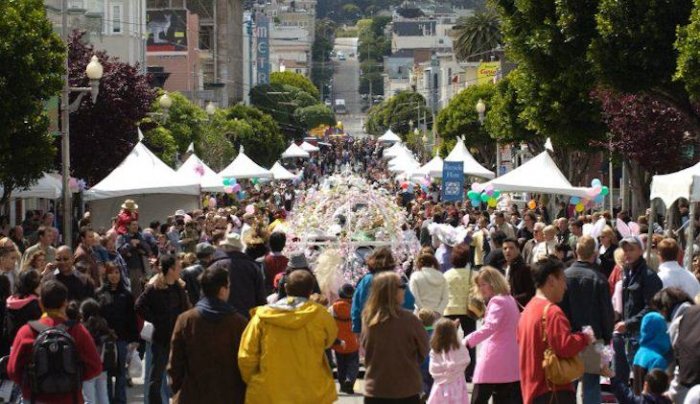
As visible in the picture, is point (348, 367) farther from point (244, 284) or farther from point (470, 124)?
point (470, 124)

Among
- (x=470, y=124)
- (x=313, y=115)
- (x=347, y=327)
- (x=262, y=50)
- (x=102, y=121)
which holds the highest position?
(x=262, y=50)

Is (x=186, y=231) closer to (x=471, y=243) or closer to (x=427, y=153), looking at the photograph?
(x=471, y=243)

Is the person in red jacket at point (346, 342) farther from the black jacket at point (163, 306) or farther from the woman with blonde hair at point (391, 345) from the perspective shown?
the woman with blonde hair at point (391, 345)

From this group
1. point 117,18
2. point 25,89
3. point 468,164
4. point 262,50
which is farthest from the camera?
point 262,50

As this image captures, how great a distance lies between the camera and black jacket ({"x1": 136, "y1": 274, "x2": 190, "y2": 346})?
13547mm

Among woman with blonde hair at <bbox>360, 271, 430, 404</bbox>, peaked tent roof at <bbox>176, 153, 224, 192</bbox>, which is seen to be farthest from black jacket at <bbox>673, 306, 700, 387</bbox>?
peaked tent roof at <bbox>176, 153, 224, 192</bbox>

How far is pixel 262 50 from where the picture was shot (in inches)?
7215

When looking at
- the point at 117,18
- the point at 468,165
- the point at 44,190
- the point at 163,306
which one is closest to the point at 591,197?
the point at 44,190

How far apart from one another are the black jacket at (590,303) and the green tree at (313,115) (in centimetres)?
15405

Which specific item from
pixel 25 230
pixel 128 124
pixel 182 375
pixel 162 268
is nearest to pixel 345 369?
pixel 162 268

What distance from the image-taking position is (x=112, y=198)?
105 ft

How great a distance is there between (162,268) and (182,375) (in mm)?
3636

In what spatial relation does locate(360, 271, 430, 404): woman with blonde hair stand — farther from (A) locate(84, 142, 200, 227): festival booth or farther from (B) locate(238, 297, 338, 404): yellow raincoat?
(A) locate(84, 142, 200, 227): festival booth

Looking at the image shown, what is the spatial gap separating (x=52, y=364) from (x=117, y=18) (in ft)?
217
